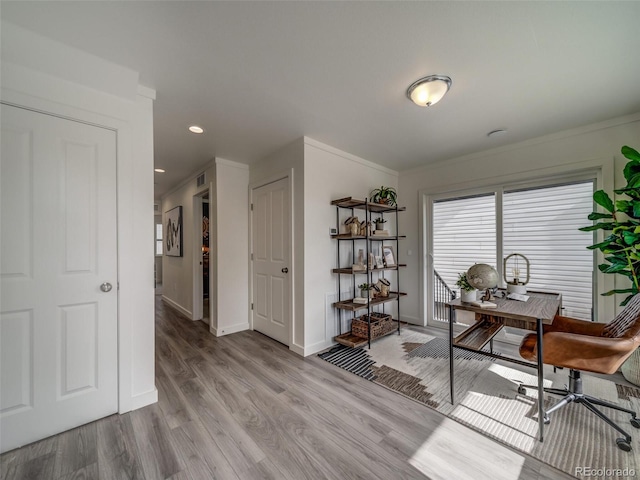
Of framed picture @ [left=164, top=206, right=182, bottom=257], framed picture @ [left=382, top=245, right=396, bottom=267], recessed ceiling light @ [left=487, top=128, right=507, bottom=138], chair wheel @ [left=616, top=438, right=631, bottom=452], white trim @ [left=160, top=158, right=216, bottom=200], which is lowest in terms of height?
chair wheel @ [left=616, top=438, right=631, bottom=452]

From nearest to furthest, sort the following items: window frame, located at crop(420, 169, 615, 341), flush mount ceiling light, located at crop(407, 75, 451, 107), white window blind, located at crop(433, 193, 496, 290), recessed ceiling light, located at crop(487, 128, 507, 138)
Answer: flush mount ceiling light, located at crop(407, 75, 451, 107) → window frame, located at crop(420, 169, 615, 341) → recessed ceiling light, located at crop(487, 128, 507, 138) → white window blind, located at crop(433, 193, 496, 290)

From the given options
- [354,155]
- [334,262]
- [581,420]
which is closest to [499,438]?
[581,420]

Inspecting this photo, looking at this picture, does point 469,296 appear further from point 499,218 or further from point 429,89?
point 499,218

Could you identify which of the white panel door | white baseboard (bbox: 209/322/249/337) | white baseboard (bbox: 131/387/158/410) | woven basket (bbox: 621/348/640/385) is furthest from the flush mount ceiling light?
white baseboard (bbox: 209/322/249/337)

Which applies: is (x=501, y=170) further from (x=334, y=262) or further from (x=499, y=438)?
(x=499, y=438)

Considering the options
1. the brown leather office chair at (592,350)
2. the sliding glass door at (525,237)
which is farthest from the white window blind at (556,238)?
the brown leather office chair at (592,350)

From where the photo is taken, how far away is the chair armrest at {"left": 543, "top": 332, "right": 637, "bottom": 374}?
143cm

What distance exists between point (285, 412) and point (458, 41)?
8.78 ft

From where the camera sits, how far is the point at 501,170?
302cm

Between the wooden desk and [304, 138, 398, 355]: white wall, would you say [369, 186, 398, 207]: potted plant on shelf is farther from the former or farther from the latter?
the wooden desk

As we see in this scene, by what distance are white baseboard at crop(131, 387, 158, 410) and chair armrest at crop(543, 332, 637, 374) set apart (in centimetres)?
281

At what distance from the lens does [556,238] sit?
2771 mm

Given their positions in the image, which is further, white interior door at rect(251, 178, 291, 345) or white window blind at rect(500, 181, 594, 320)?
white interior door at rect(251, 178, 291, 345)

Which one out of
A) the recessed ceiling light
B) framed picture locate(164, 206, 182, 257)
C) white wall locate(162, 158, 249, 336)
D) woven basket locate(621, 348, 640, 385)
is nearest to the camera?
woven basket locate(621, 348, 640, 385)
